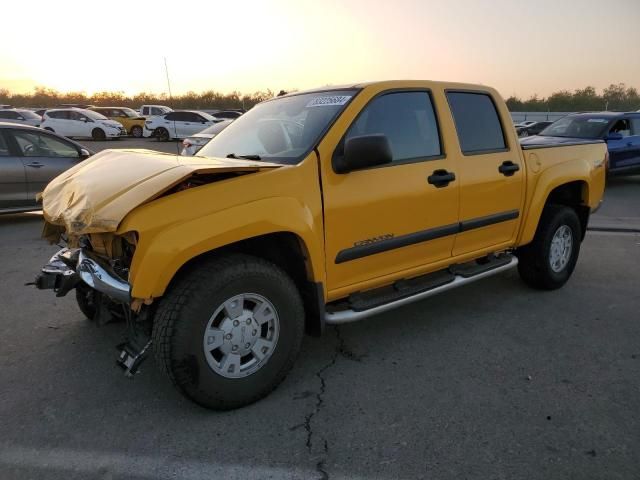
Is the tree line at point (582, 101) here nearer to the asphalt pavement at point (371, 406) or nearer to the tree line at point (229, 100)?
the tree line at point (229, 100)

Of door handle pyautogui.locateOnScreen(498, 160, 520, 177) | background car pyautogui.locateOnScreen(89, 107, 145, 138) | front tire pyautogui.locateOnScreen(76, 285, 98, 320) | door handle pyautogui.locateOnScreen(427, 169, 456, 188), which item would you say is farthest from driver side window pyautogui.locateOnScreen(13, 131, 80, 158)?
background car pyautogui.locateOnScreen(89, 107, 145, 138)

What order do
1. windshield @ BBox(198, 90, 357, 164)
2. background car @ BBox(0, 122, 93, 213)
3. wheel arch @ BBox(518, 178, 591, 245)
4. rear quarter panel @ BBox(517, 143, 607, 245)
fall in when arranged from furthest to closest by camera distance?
background car @ BBox(0, 122, 93, 213) → wheel arch @ BBox(518, 178, 591, 245) → rear quarter panel @ BBox(517, 143, 607, 245) → windshield @ BBox(198, 90, 357, 164)

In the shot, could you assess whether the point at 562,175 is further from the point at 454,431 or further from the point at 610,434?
the point at 454,431

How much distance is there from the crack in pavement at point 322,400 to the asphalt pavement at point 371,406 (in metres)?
0.01

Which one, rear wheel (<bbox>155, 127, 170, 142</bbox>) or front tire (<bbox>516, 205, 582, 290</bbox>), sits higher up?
rear wheel (<bbox>155, 127, 170, 142</bbox>)

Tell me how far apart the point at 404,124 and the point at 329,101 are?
569 millimetres

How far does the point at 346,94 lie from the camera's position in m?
3.40

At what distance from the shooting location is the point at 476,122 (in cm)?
404

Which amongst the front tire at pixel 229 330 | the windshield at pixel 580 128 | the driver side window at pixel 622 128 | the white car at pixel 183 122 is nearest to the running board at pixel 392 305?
the front tire at pixel 229 330

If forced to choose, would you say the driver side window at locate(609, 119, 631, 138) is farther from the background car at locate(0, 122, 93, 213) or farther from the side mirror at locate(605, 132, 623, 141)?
the background car at locate(0, 122, 93, 213)

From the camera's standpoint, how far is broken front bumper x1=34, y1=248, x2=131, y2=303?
2584mm

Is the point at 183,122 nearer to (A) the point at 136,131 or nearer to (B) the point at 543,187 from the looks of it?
(A) the point at 136,131

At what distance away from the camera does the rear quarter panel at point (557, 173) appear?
4.36 metres

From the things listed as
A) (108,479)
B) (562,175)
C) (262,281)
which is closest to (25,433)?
(108,479)
